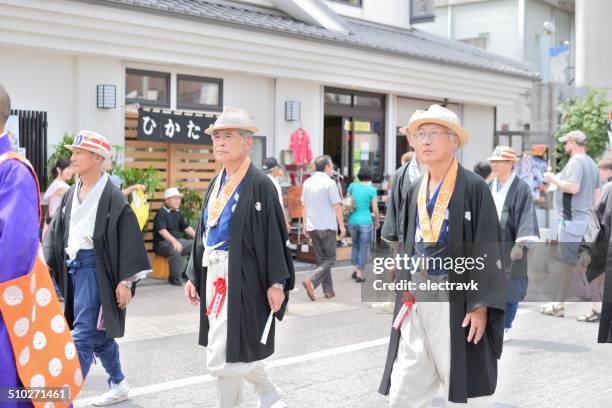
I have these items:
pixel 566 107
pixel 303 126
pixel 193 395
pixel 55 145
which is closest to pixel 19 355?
pixel 193 395

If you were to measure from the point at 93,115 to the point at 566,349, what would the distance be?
7.64m

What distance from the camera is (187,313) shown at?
9.72 metres

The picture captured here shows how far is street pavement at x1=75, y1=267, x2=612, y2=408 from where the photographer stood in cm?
608

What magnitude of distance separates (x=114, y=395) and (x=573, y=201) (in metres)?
6.50

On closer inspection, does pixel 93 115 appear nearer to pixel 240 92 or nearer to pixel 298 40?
pixel 240 92

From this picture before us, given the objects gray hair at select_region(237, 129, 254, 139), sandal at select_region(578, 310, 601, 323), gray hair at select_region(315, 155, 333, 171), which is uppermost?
gray hair at select_region(237, 129, 254, 139)

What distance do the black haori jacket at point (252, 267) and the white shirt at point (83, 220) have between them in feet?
3.16

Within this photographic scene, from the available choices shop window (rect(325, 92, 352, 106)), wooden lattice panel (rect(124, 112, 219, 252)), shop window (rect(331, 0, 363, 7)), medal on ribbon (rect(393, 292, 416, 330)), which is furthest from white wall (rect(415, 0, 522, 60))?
medal on ribbon (rect(393, 292, 416, 330))

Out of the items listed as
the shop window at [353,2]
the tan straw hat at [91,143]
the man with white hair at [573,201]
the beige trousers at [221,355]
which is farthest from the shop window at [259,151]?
the beige trousers at [221,355]

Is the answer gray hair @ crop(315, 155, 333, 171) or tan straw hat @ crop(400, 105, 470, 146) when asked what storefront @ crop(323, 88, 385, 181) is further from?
tan straw hat @ crop(400, 105, 470, 146)

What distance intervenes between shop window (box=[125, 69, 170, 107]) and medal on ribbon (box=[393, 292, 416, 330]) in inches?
354

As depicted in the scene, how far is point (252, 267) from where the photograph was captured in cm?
492

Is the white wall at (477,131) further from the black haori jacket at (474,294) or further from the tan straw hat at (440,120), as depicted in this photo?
the black haori jacket at (474,294)

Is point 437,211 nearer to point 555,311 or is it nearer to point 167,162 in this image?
point 555,311
